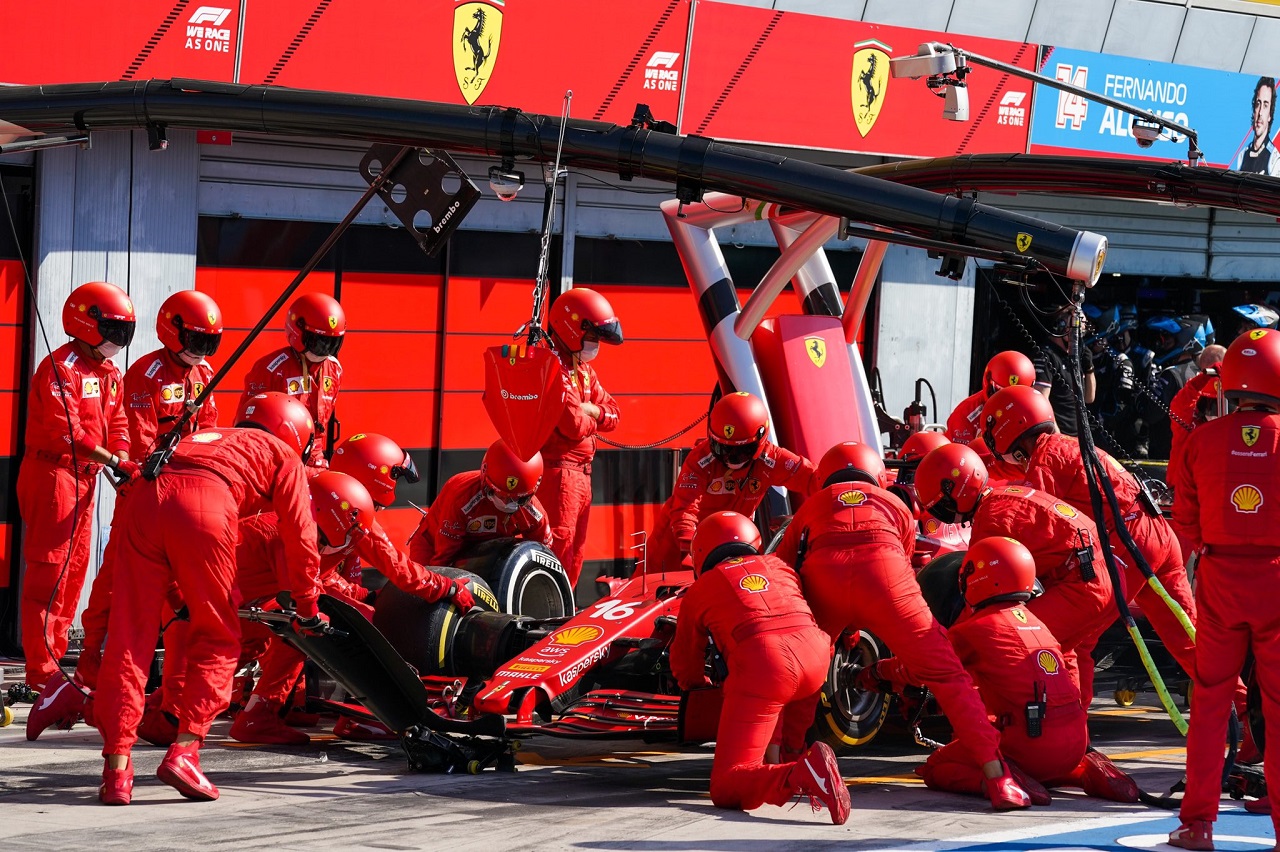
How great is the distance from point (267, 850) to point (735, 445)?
172 inches

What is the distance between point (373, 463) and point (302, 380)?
5.62 feet

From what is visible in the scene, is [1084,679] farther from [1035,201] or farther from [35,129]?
[1035,201]

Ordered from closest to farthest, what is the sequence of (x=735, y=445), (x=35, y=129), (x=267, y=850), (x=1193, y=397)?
(x=267, y=850), (x=35, y=129), (x=735, y=445), (x=1193, y=397)

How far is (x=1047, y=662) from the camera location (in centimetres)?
746

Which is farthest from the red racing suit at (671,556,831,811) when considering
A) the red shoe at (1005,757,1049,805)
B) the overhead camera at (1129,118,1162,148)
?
the overhead camera at (1129,118,1162,148)

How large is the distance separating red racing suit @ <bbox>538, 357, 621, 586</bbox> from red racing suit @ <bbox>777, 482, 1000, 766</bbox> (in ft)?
10.1

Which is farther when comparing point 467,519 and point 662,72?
point 662,72

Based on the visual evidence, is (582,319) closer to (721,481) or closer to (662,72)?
(721,481)

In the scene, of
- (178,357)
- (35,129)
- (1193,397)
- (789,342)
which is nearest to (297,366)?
(178,357)

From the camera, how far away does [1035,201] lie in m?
17.0

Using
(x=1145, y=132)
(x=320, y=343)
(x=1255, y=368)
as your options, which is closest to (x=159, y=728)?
(x=320, y=343)

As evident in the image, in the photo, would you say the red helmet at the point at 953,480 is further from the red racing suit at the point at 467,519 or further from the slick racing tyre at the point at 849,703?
the red racing suit at the point at 467,519

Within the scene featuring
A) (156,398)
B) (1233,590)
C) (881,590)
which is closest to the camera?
(1233,590)

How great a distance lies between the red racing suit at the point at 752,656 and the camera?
22.8ft
